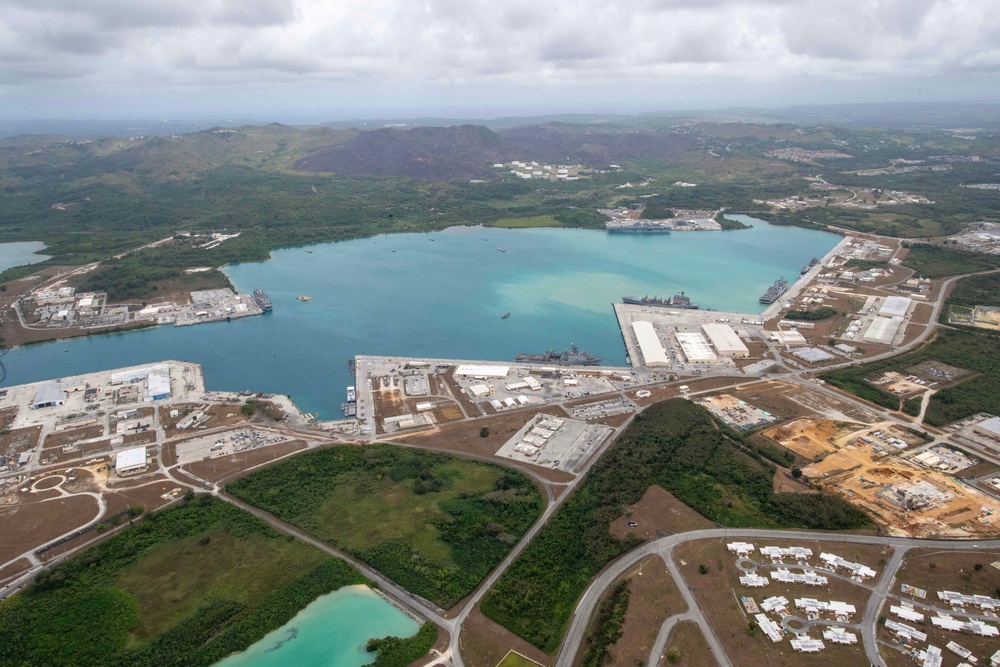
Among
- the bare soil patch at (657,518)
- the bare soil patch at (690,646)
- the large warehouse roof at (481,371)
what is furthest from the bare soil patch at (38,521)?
the bare soil patch at (690,646)

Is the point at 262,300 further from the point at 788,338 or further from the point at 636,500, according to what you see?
the point at 788,338

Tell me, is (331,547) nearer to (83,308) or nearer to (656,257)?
(83,308)

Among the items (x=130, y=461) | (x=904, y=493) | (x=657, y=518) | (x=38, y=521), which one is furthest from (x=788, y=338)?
(x=38, y=521)

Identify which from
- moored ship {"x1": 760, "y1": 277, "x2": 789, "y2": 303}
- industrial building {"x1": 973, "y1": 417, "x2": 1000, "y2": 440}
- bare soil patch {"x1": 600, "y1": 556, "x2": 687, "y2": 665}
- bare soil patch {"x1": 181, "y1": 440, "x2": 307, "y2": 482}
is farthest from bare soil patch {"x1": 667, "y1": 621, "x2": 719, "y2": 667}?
moored ship {"x1": 760, "y1": 277, "x2": 789, "y2": 303}

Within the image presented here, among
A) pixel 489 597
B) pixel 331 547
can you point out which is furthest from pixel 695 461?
pixel 331 547

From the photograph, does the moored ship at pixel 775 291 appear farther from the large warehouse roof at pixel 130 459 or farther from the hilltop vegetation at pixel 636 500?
the large warehouse roof at pixel 130 459

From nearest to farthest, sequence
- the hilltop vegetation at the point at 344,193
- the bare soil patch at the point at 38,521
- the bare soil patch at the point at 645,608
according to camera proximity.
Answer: the bare soil patch at the point at 645,608 < the bare soil patch at the point at 38,521 < the hilltop vegetation at the point at 344,193
